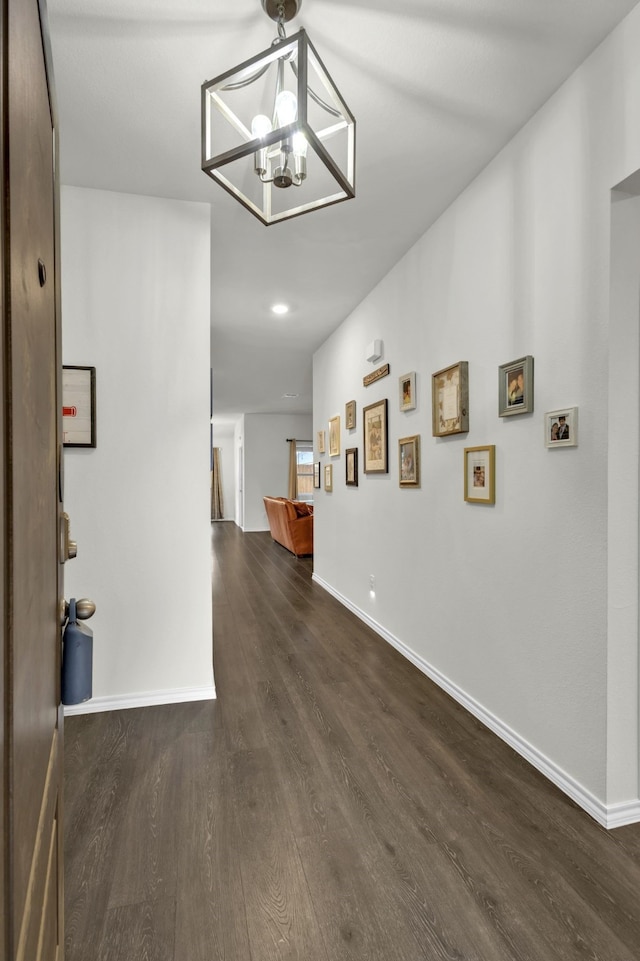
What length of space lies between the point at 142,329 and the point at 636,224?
2252 mm

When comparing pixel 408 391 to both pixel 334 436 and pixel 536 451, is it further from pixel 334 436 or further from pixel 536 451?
pixel 334 436

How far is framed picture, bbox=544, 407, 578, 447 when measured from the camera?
1869 millimetres

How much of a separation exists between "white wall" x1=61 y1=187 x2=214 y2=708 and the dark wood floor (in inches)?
13.2

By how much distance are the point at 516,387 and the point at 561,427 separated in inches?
13.4

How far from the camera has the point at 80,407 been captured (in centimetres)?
260

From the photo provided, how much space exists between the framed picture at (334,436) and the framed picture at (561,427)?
10.1 feet

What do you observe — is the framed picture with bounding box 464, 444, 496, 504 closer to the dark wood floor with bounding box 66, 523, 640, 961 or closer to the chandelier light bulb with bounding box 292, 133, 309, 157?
the dark wood floor with bounding box 66, 523, 640, 961

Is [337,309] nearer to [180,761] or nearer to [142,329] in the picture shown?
[142,329]

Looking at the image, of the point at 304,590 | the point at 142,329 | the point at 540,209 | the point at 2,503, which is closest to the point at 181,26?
the point at 142,329

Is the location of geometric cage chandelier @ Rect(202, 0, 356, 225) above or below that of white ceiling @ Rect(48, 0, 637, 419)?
below

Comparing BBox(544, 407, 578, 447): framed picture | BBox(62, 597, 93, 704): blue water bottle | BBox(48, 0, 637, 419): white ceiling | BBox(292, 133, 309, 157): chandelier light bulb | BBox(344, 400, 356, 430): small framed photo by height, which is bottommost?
BBox(62, 597, 93, 704): blue water bottle

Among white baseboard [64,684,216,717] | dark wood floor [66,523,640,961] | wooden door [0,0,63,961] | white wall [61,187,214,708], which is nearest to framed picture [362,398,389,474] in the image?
white wall [61,187,214,708]

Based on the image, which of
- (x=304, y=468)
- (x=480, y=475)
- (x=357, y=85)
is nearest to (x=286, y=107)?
(x=357, y=85)

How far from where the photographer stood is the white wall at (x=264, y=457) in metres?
11.0
